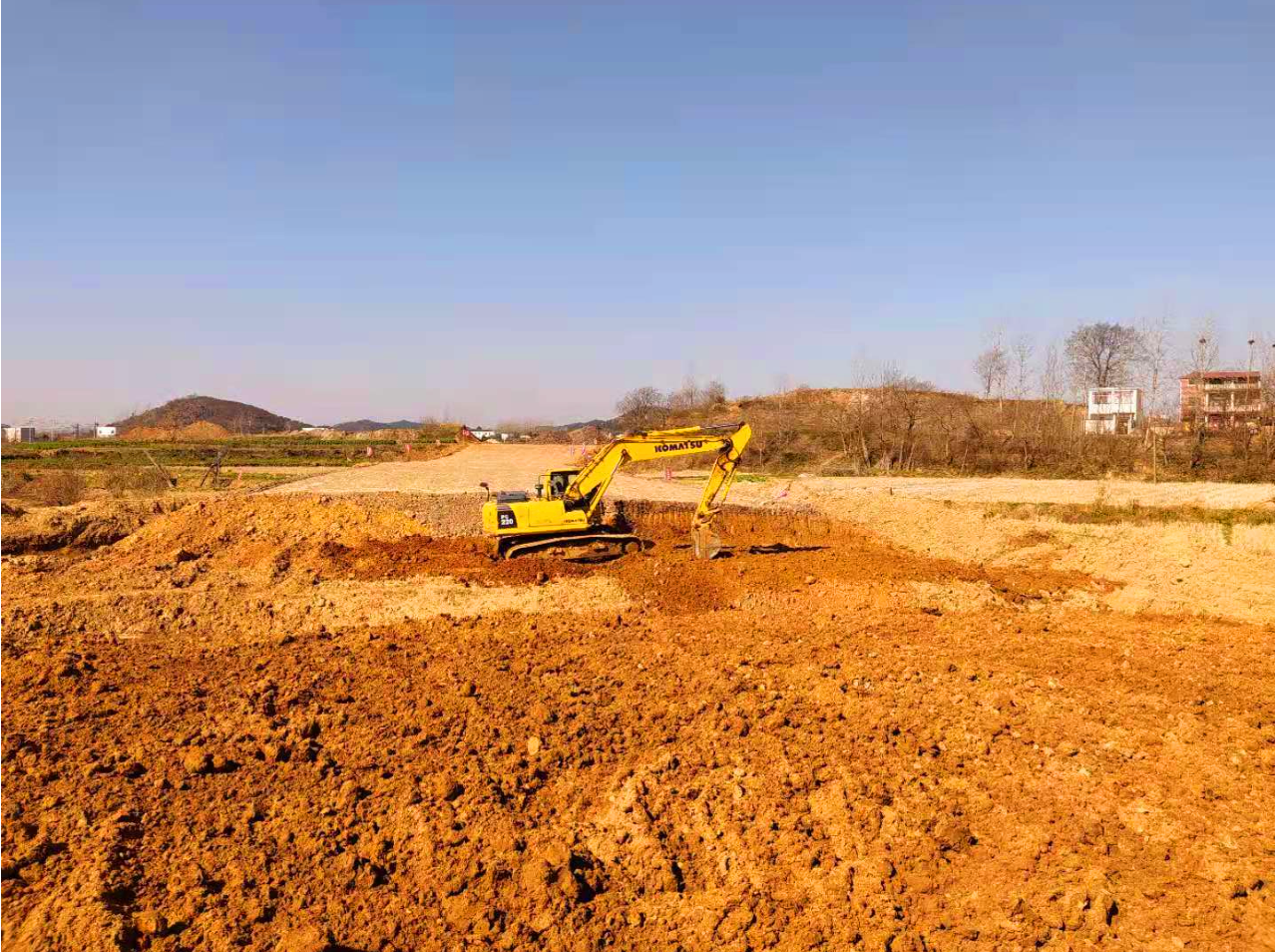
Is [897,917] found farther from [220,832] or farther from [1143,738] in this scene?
[220,832]

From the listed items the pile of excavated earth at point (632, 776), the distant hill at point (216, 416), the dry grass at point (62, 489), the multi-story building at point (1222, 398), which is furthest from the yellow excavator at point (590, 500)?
the distant hill at point (216, 416)

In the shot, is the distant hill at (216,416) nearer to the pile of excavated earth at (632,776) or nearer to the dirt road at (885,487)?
the dirt road at (885,487)

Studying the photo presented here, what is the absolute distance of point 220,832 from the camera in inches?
214

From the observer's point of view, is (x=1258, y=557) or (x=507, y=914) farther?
(x=1258, y=557)

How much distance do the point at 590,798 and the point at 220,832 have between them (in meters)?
2.51

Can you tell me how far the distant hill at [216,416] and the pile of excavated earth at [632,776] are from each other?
90088 millimetres

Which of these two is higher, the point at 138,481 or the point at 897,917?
the point at 138,481

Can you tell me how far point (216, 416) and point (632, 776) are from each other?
403 ft

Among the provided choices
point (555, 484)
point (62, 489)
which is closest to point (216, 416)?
point (62, 489)

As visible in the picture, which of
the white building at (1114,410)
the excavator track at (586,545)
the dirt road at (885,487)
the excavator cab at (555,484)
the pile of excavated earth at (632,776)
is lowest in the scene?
the pile of excavated earth at (632,776)

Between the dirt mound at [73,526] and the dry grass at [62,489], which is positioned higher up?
the dry grass at [62,489]

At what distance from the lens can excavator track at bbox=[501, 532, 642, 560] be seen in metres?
15.3

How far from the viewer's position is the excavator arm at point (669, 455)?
1481cm

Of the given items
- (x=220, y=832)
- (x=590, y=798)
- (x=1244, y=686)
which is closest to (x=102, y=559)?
(x=220, y=832)
